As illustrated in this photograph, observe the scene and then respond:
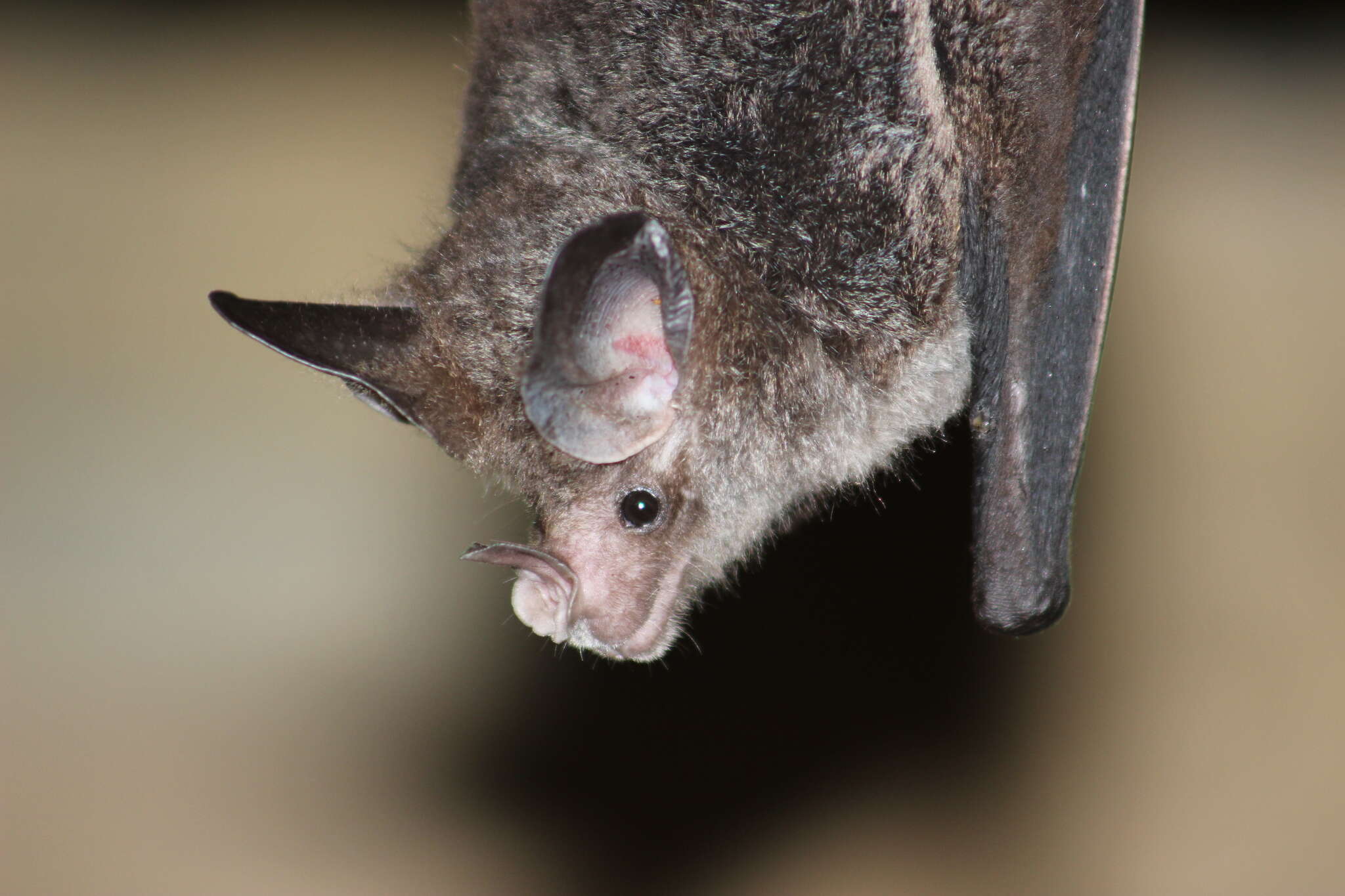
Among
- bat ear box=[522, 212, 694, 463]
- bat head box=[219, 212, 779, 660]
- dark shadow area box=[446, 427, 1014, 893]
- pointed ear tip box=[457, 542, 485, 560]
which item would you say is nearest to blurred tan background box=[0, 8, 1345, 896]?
dark shadow area box=[446, 427, 1014, 893]

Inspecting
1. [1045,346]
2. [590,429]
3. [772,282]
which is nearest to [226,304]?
[590,429]

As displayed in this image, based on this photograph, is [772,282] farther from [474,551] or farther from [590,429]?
A: [474,551]

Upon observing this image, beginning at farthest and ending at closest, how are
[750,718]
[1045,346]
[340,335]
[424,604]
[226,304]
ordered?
[424,604], [750,718], [1045,346], [340,335], [226,304]

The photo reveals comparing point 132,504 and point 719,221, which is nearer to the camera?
point 719,221

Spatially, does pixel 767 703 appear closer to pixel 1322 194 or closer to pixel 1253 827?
pixel 1253 827

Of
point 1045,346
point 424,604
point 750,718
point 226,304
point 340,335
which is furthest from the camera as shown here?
point 424,604

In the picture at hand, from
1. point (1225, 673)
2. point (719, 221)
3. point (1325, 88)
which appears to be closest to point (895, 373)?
point (719, 221)

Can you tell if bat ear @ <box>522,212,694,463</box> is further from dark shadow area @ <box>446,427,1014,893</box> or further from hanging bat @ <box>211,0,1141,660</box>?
dark shadow area @ <box>446,427,1014,893</box>
